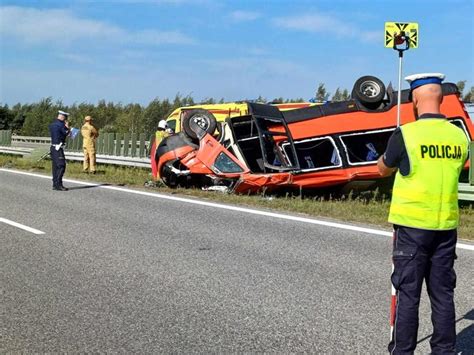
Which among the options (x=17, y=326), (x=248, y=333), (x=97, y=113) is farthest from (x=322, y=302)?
(x=97, y=113)

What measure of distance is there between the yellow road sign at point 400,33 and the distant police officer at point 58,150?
7.54 meters

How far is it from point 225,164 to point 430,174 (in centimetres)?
868

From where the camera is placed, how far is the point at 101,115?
140 feet

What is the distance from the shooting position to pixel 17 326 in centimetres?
437

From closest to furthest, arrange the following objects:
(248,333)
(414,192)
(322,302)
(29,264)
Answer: (414,192), (248,333), (322,302), (29,264)

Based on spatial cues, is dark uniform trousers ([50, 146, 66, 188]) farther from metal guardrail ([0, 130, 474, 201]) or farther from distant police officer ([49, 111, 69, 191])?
metal guardrail ([0, 130, 474, 201])

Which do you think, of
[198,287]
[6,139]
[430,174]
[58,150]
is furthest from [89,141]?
[430,174]

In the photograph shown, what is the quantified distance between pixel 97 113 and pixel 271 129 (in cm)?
3338

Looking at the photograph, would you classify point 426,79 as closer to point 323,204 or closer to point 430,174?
point 430,174

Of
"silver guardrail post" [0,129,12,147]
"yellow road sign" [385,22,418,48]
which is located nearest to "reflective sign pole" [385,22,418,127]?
"yellow road sign" [385,22,418,48]

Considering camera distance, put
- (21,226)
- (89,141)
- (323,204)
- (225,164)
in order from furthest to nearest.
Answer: (89,141) < (225,164) < (323,204) < (21,226)

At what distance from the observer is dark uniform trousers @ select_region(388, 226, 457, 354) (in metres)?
3.21

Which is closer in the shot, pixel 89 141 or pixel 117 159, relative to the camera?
pixel 89 141

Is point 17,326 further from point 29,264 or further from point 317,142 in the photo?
point 317,142
